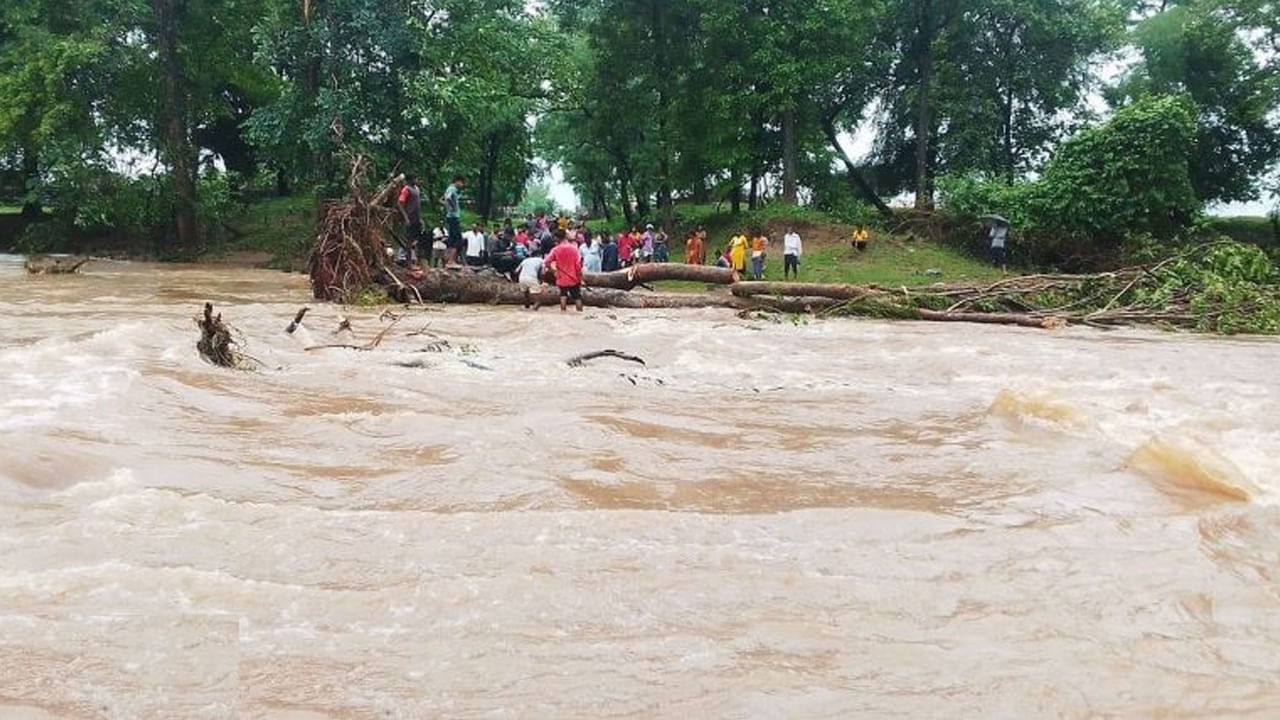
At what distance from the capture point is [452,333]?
12.3 meters

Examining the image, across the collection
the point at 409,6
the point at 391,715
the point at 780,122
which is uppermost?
the point at 409,6

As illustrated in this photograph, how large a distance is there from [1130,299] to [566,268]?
8.96 meters

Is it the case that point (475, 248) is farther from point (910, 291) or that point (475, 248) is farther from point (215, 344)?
point (215, 344)

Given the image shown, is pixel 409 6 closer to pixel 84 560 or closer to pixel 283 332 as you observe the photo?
pixel 283 332

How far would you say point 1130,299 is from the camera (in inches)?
617

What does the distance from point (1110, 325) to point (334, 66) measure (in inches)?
767

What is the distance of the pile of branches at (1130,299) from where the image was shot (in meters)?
14.1

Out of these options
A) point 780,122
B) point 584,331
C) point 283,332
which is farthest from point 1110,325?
point 780,122

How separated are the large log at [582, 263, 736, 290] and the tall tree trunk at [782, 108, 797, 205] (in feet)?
39.8

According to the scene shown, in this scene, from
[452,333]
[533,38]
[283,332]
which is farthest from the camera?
[533,38]

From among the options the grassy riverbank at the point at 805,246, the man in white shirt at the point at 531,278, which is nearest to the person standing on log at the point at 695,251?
the grassy riverbank at the point at 805,246

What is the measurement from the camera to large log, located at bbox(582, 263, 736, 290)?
17.1 metres

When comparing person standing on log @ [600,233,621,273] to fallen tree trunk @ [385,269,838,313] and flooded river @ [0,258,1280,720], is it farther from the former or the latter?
flooded river @ [0,258,1280,720]

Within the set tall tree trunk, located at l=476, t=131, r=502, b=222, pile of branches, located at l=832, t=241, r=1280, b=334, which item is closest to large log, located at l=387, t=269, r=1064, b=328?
pile of branches, located at l=832, t=241, r=1280, b=334
